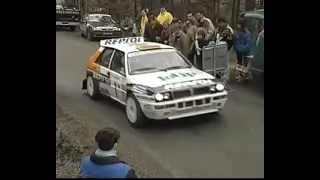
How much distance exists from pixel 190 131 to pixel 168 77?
0.35m

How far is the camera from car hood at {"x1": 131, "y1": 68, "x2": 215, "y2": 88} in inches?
118

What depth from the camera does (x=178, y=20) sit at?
3213 millimetres

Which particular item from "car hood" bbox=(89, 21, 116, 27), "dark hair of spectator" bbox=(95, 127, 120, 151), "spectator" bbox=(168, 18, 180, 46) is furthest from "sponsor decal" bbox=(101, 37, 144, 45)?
Answer: "dark hair of spectator" bbox=(95, 127, 120, 151)

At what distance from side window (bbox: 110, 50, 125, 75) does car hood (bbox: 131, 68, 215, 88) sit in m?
0.11

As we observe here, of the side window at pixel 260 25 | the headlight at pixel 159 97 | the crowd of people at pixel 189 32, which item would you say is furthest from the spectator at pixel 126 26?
the side window at pixel 260 25

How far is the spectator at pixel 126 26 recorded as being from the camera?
128 inches

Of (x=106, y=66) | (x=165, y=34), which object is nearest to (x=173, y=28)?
(x=165, y=34)

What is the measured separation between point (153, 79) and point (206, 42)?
437 millimetres
